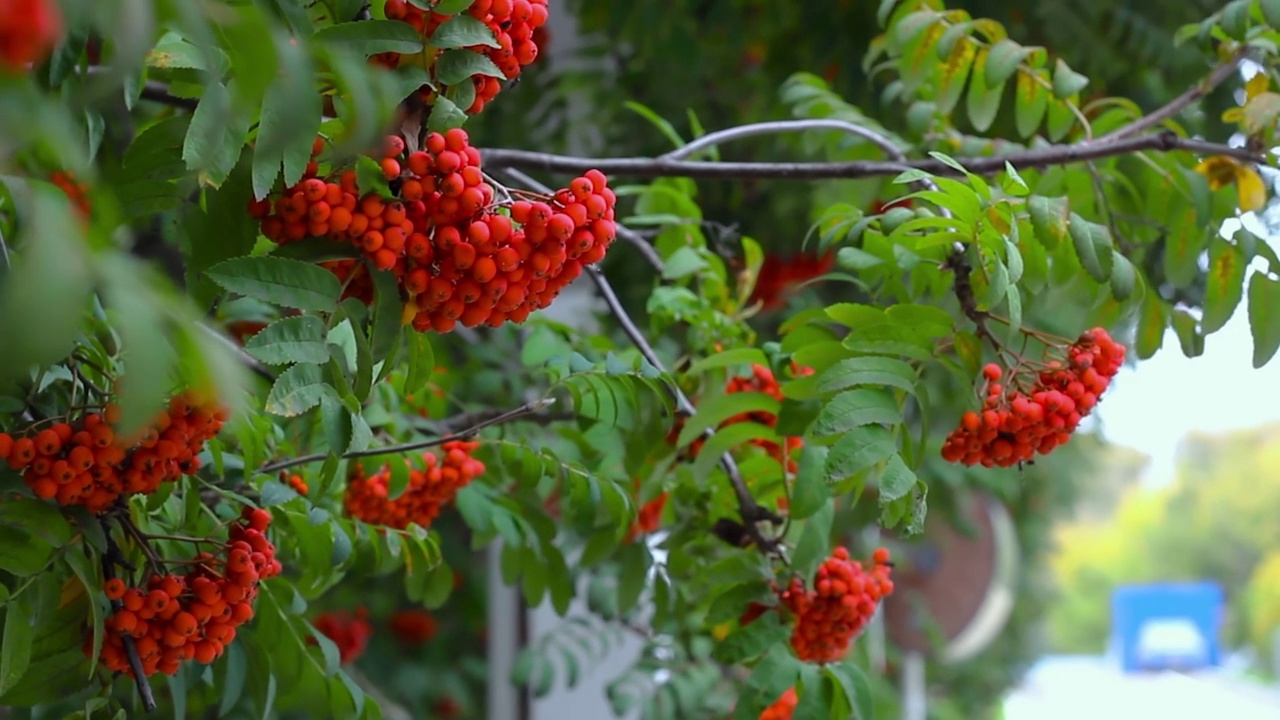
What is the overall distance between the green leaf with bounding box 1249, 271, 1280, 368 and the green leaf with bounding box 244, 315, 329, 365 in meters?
0.81

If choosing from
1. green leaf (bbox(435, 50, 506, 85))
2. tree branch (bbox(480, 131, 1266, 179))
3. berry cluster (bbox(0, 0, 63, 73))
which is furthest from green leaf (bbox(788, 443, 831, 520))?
berry cluster (bbox(0, 0, 63, 73))

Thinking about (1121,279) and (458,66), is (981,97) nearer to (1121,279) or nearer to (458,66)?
(1121,279)


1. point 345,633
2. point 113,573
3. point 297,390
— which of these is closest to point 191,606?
point 113,573

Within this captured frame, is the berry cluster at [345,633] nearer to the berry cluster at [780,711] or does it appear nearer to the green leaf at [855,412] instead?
the berry cluster at [780,711]

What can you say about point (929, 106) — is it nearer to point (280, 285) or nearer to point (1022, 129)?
point (1022, 129)

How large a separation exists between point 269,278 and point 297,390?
0.21ft

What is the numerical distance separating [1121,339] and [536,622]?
3.76ft

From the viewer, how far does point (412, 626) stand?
271 cm

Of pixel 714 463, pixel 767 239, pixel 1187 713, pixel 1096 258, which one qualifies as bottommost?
pixel 1187 713

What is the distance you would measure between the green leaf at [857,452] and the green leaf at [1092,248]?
0.72ft

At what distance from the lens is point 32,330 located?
30 cm

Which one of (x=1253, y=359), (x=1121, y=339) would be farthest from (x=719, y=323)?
(x=1121, y=339)

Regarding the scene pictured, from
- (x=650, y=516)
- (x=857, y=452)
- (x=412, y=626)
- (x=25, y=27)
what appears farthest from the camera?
(x=412, y=626)

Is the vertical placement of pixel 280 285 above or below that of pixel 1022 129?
below
